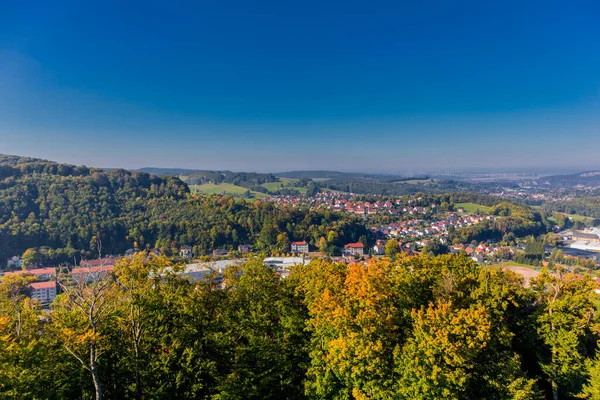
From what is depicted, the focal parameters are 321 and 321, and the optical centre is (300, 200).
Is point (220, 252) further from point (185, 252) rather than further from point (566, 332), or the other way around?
point (566, 332)

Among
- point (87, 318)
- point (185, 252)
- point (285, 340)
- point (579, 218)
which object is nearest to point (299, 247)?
point (185, 252)

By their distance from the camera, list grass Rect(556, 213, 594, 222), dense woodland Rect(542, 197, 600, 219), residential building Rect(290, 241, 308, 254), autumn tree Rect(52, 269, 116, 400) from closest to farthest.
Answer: autumn tree Rect(52, 269, 116, 400) → residential building Rect(290, 241, 308, 254) → grass Rect(556, 213, 594, 222) → dense woodland Rect(542, 197, 600, 219)

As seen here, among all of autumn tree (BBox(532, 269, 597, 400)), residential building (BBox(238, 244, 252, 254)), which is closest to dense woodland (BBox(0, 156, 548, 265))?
residential building (BBox(238, 244, 252, 254))

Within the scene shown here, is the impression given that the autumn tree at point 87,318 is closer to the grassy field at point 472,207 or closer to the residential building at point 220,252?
the residential building at point 220,252

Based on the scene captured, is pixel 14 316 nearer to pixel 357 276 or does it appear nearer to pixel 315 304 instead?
pixel 315 304

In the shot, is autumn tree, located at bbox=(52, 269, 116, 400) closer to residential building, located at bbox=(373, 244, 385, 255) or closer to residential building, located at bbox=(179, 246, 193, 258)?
residential building, located at bbox=(179, 246, 193, 258)

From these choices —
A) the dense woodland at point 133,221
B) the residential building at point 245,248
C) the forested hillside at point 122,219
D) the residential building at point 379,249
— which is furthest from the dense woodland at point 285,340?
the residential building at point 379,249

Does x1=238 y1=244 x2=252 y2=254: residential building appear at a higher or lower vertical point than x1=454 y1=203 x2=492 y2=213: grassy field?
lower
